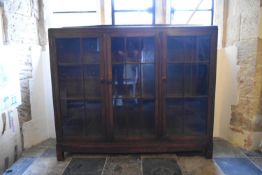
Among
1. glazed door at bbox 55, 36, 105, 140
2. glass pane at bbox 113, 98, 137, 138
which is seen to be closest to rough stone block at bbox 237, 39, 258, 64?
glass pane at bbox 113, 98, 137, 138

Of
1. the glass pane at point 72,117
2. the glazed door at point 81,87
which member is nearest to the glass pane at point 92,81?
the glazed door at point 81,87

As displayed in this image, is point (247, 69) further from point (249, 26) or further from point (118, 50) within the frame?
point (118, 50)

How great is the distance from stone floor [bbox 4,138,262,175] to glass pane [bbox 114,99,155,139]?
0.75ft

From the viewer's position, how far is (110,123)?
1.87 meters

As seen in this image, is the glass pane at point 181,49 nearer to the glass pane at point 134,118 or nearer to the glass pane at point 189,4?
the glass pane at point 134,118

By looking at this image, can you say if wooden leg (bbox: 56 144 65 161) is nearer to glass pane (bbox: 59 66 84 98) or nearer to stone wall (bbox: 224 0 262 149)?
glass pane (bbox: 59 66 84 98)

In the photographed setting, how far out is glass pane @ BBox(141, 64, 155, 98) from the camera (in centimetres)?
186

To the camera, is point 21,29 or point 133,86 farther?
point 21,29

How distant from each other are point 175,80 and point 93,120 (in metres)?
0.85

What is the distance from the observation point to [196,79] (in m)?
1.91

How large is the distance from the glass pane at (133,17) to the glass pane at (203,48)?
748 mm

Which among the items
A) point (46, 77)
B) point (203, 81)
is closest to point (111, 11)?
point (46, 77)

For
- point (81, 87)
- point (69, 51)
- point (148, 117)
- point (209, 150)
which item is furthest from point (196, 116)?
point (69, 51)

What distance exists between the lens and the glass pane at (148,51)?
1818 mm
